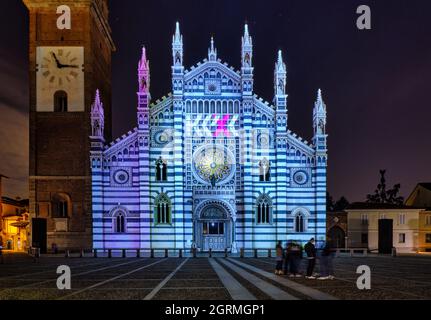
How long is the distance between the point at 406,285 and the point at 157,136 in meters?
35.3

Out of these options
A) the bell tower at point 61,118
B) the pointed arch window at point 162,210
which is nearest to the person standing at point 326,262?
the pointed arch window at point 162,210

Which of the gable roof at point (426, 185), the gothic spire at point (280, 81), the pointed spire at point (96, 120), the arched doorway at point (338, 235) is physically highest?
the gothic spire at point (280, 81)

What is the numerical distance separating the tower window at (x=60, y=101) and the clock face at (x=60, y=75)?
29 centimetres

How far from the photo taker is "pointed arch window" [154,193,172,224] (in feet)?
169

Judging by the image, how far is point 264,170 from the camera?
173 feet

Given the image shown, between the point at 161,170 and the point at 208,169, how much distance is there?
454 centimetres

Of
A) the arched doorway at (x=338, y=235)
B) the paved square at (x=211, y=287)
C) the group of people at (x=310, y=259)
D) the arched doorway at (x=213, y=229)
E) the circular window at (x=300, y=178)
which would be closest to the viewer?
the paved square at (x=211, y=287)

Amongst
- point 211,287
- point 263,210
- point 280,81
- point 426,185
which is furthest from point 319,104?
point 211,287

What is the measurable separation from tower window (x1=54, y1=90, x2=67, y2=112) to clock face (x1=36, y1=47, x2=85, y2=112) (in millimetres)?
288

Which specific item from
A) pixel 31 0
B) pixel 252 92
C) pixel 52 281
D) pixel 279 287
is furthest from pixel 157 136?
pixel 279 287

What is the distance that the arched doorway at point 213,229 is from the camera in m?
51.8

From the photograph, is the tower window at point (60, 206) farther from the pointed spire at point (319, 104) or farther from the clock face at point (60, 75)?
the pointed spire at point (319, 104)

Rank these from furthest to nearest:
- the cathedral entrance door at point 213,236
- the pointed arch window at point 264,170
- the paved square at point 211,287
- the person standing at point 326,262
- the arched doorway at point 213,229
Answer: the pointed arch window at point 264,170 → the cathedral entrance door at point 213,236 → the arched doorway at point 213,229 → the person standing at point 326,262 → the paved square at point 211,287

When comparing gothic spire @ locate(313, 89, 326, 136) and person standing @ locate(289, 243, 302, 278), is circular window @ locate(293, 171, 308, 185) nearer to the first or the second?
gothic spire @ locate(313, 89, 326, 136)
